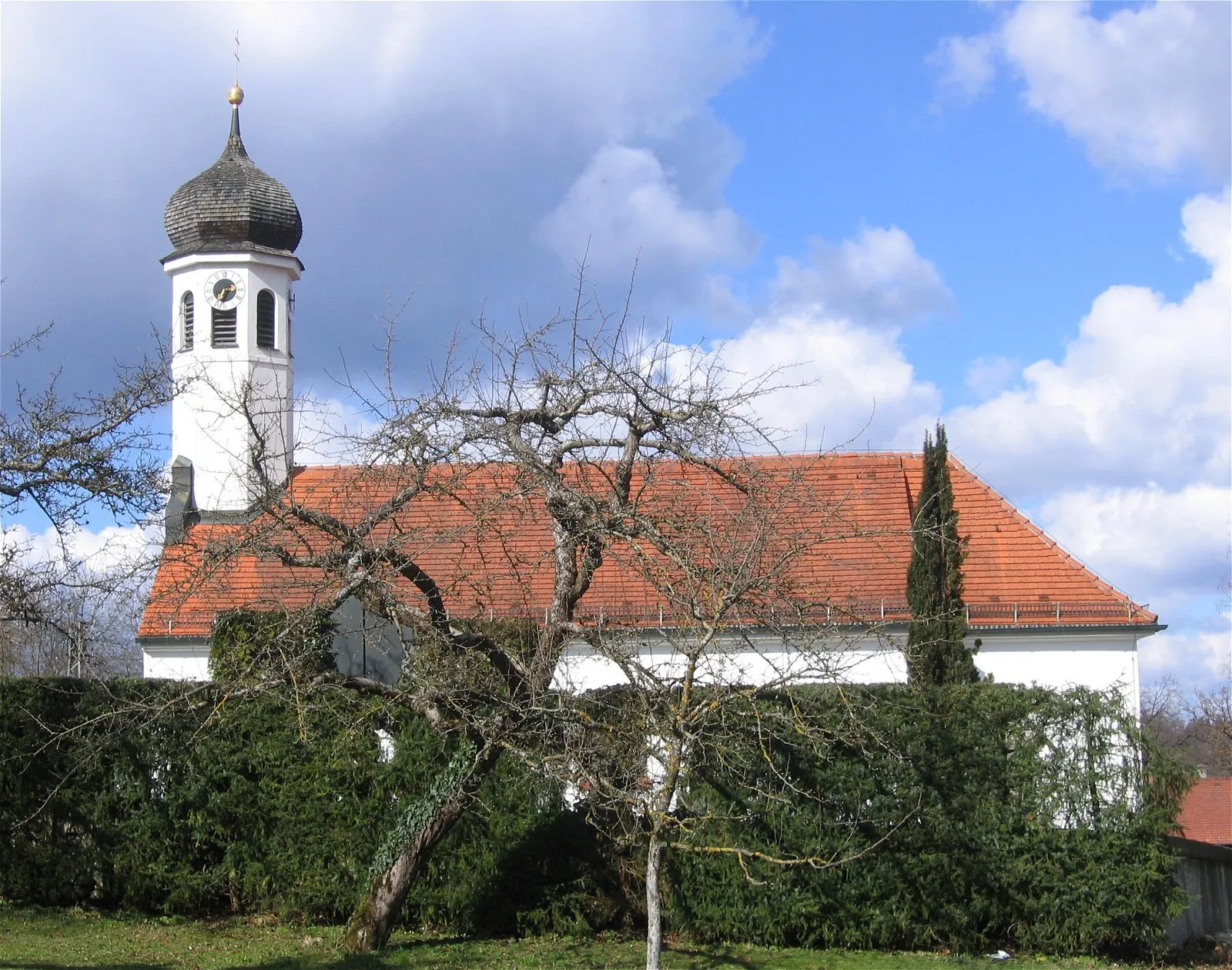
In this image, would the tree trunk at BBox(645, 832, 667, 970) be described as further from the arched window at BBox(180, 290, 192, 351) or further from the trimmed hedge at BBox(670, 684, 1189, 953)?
the arched window at BBox(180, 290, 192, 351)

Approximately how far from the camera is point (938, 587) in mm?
20266

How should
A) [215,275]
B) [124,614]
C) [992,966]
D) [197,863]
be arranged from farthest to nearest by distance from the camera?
[215,275]
[197,863]
[124,614]
[992,966]

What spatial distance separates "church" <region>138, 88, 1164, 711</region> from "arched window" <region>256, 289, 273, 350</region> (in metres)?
0.03

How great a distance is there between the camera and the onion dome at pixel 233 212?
27.9 m

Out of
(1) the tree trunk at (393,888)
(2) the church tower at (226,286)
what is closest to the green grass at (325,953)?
(1) the tree trunk at (393,888)

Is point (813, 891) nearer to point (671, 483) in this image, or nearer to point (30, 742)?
point (671, 483)

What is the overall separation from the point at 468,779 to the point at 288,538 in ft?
9.60

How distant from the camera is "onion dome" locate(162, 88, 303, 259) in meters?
27.9

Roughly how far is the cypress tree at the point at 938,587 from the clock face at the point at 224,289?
50.6 ft

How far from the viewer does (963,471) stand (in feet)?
82.1

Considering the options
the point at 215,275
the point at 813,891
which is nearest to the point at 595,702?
the point at 813,891

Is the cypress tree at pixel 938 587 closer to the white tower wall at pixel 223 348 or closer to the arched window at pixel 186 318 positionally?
the white tower wall at pixel 223 348

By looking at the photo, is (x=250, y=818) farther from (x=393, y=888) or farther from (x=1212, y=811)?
(x=1212, y=811)

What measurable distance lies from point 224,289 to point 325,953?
19.0 metres
